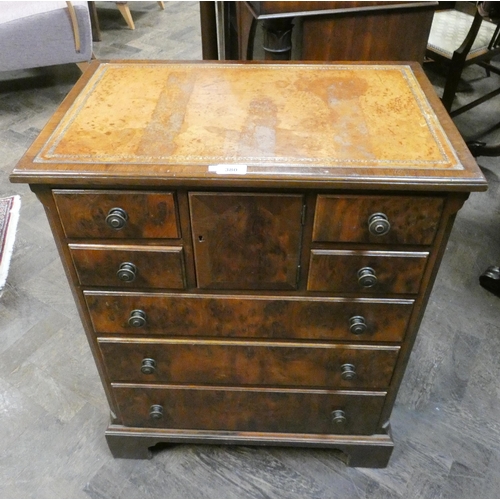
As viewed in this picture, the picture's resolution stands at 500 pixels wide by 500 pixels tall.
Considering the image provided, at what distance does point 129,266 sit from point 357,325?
17.9 inches

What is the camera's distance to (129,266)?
0.90 meters

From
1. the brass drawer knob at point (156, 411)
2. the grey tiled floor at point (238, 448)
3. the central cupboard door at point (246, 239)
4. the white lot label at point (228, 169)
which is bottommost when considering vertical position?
the grey tiled floor at point (238, 448)

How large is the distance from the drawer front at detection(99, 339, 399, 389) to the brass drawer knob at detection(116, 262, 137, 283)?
206mm

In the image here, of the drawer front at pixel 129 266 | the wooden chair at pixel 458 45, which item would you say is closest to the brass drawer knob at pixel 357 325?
the drawer front at pixel 129 266

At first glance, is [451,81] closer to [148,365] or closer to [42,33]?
[148,365]

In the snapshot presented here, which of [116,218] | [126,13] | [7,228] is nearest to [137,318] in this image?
[116,218]

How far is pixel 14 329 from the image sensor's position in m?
1.67

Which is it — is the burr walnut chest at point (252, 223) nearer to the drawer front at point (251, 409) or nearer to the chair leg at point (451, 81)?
the drawer front at point (251, 409)

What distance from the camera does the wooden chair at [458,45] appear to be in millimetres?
2207

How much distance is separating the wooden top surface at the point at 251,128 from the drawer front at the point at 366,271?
0.52 feet

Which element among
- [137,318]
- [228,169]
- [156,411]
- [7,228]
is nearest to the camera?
[228,169]

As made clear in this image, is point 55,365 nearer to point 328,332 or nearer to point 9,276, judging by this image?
point 9,276

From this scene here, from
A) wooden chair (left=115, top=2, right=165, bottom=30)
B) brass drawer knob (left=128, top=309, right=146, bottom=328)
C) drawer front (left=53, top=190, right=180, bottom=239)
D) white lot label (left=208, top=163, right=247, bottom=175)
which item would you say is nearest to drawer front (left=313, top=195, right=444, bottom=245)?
white lot label (left=208, top=163, right=247, bottom=175)

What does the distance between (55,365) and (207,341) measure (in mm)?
751
